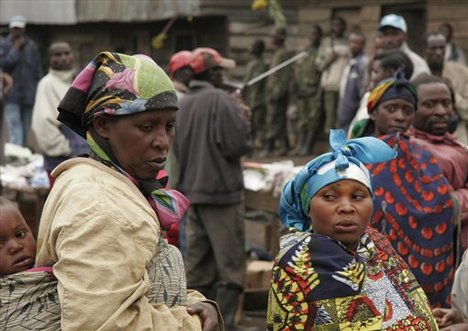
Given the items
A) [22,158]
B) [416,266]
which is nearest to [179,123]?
[416,266]

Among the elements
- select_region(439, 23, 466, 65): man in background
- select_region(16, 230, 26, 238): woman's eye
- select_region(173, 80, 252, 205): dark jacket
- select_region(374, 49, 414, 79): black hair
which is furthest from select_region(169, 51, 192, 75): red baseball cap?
select_region(439, 23, 466, 65): man in background

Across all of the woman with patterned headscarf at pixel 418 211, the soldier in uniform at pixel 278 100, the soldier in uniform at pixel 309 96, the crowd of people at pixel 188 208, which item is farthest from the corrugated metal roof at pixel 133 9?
the woman with patterned headscarf at pixel 418 211

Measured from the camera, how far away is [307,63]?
18.7 metres

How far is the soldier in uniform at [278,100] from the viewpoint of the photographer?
18.9 metres

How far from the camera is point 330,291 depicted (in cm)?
387

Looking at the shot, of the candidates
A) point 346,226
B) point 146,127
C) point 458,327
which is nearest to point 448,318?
point 458,327

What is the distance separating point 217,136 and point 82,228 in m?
5.21

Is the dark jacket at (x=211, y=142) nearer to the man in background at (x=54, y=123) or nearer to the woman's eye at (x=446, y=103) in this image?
the man in background at (x=54, y=123)

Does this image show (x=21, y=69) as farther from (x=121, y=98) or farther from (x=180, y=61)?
(x=121, y=98)

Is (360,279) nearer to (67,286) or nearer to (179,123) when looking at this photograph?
(67,286)

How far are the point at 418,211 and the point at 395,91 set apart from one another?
25.9 inches

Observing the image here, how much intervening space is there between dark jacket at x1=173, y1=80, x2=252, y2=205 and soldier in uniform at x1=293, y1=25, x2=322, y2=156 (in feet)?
33.4

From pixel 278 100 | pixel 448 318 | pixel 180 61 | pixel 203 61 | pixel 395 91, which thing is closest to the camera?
pixel 448 318

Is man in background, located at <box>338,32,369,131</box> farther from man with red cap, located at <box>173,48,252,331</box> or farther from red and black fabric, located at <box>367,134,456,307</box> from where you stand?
red and black fabric, located at <box>367,134,456,307</box>
